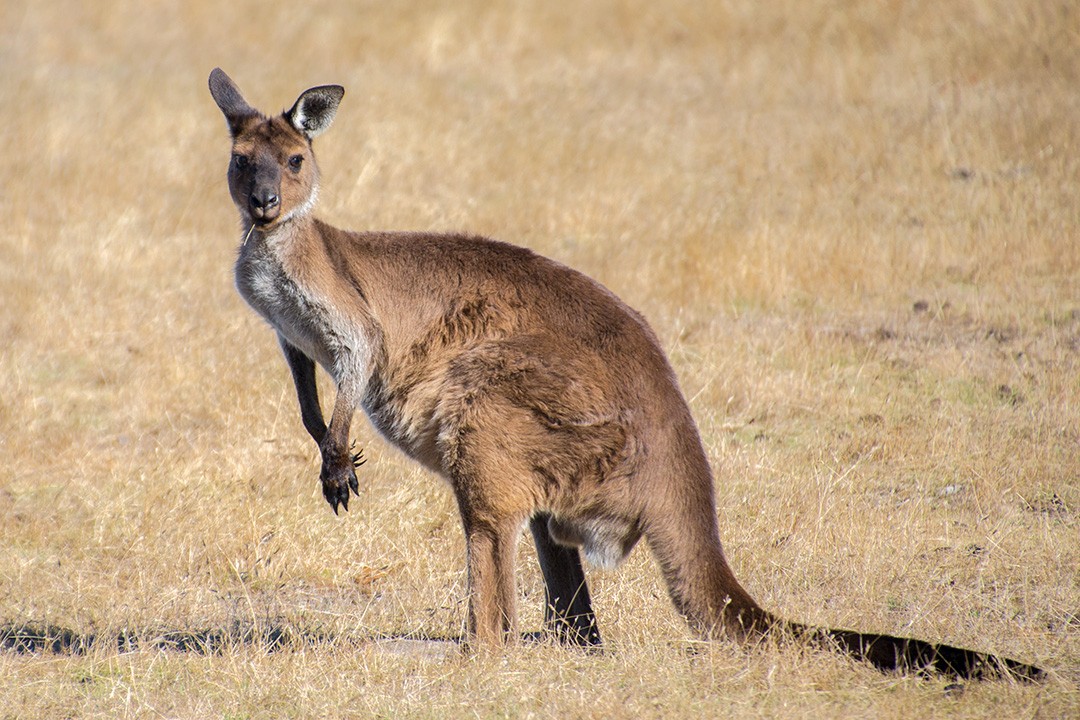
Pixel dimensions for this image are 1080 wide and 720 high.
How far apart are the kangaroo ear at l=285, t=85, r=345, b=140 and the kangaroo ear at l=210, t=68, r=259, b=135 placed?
191 mm

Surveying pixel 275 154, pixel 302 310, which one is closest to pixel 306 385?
pixel 302 310

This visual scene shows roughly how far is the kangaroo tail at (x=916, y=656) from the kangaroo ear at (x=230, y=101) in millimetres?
2897

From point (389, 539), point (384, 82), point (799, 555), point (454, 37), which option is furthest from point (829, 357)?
point (454, 37)

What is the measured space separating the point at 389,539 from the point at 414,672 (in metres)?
1.48

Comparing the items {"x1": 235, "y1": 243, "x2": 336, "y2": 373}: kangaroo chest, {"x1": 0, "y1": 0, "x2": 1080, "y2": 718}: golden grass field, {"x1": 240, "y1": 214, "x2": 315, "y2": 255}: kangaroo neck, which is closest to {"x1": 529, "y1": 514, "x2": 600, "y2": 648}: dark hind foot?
{"x1": 0, "y1": 0, "x2": 1080, "y2": 718}: golden grass field

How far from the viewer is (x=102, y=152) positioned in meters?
11.1

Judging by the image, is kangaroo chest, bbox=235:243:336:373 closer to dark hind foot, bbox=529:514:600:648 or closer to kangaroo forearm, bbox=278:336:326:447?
kangaroo forearm, bbox=278:336:326:447

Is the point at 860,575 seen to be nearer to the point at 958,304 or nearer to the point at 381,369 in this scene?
the point at 381,369

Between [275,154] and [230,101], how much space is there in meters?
0.44

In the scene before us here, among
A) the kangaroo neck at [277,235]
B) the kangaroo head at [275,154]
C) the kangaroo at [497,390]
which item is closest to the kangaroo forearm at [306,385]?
the kangaroo at [497,390]

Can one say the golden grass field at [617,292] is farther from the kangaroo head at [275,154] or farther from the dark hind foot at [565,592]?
the kangaroo head at [275,154]

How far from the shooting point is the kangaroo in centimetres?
444

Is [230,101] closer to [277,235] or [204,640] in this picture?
[277,235]

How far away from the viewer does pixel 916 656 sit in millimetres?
3908
